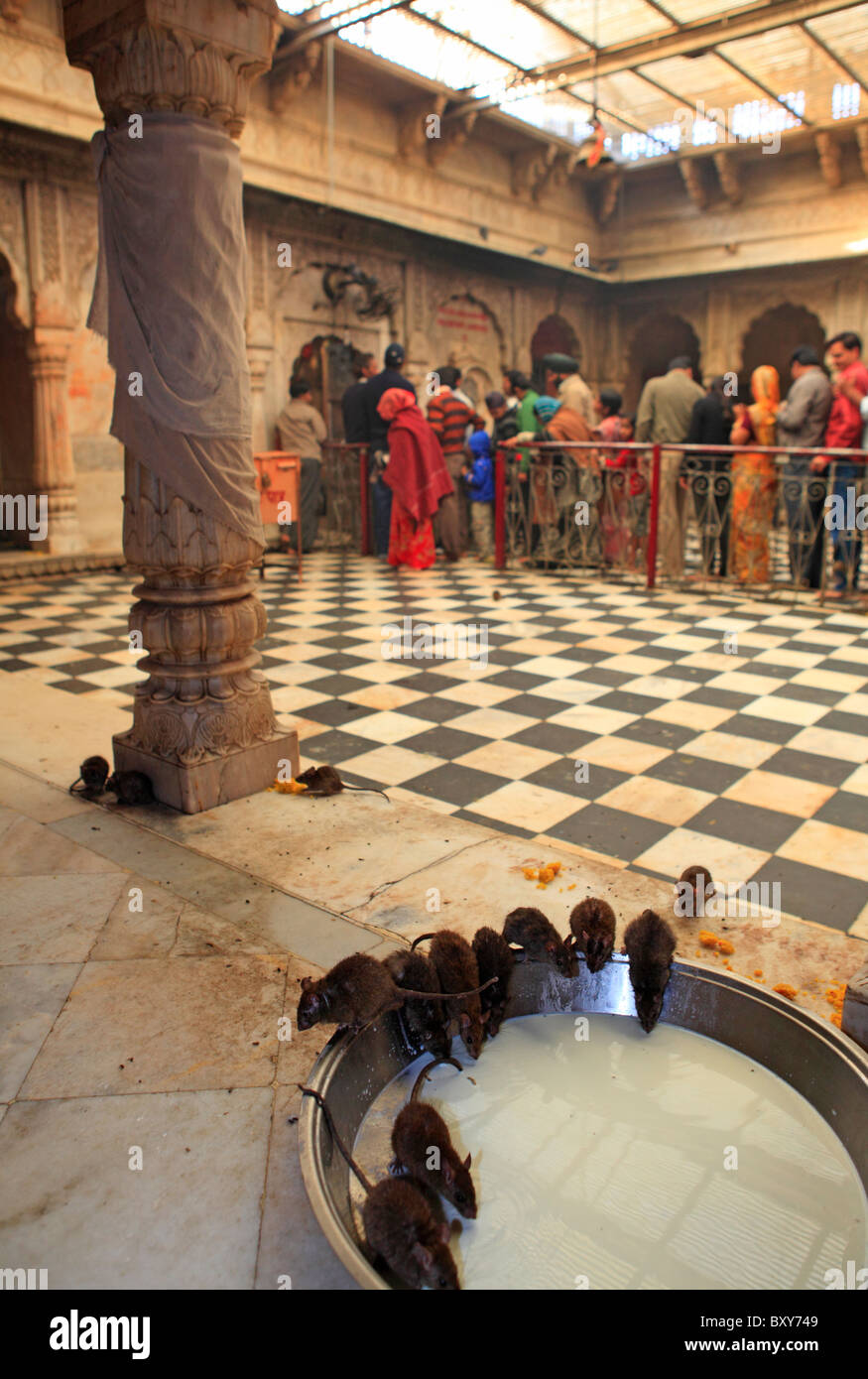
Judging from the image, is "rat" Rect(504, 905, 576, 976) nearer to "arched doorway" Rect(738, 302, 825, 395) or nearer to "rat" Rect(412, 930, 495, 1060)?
"rat" Rect(412, 930, 495, 1060)

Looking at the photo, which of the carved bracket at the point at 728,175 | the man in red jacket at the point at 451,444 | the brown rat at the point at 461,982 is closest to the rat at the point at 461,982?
the brown rat at the point at 461,982

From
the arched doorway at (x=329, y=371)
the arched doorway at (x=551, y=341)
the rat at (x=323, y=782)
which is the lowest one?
the rat at (x=323, y=782)

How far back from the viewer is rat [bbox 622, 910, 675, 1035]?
193 cm

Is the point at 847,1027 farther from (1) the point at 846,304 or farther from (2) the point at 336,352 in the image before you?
(1) the point at 846,304

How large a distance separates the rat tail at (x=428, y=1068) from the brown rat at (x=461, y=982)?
0.13 feet

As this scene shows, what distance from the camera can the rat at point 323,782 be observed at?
3.39m

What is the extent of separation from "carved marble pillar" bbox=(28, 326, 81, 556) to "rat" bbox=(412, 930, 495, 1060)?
7.73 metres

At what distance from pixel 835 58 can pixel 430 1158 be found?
12593 millimetres

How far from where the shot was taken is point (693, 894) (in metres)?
2.61

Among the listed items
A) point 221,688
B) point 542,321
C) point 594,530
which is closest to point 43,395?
point 594,530

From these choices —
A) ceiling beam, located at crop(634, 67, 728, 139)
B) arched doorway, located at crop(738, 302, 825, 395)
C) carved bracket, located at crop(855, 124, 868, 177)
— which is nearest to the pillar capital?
ceiling beam, located at crop(634, 67, 728, 139)

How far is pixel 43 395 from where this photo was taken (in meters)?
8.62

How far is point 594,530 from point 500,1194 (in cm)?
738

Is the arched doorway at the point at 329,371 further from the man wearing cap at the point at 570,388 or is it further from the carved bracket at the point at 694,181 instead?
the carved bracket at the point at 694,181
